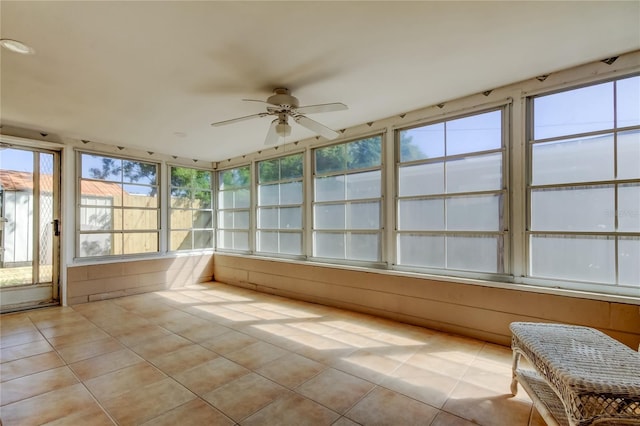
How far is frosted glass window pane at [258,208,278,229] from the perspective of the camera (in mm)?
5773

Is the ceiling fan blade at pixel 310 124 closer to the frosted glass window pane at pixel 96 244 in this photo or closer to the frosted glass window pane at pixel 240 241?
the frosted glass window pane at pixel 240 241

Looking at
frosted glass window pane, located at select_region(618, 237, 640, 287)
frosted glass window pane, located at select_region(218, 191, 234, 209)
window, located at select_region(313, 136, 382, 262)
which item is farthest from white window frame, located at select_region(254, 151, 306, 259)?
frosted glass window pane, located at select_region(618, 237, 640, 287)

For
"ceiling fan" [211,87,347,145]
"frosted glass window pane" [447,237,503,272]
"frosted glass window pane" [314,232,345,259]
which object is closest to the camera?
"ceiling fan" [211,87,347,145]

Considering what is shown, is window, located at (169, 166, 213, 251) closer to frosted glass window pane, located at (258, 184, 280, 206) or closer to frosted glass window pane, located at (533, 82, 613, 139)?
frosted glass window pane, located at (258, 184, 280, 206)

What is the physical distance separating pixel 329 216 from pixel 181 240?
11.6 feet

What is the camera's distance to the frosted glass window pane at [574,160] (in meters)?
2.74

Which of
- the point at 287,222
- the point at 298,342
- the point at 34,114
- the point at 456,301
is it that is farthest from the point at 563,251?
the point at 34,114

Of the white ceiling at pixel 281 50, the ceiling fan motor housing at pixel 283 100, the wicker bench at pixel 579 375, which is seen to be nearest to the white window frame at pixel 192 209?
the white ceiling at pixel 281 50

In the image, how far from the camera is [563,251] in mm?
2916

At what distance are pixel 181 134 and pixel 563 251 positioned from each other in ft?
17.1

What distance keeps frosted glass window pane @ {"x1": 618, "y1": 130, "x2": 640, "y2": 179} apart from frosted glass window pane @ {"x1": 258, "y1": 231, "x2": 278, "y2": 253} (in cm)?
479

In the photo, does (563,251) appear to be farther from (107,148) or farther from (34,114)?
(107,148)

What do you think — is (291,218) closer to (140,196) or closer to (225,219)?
(225,219)

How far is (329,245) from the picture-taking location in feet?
15.9
